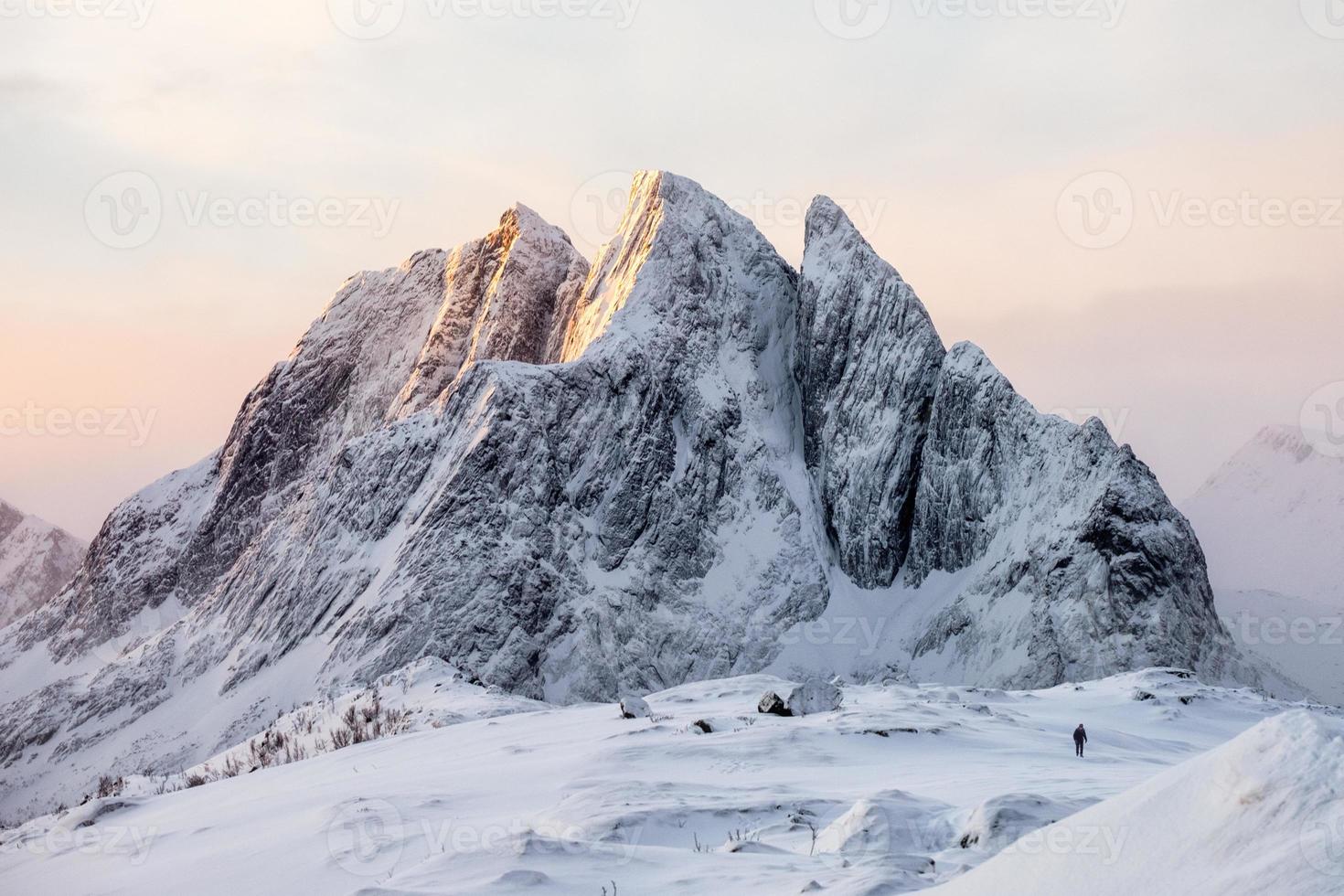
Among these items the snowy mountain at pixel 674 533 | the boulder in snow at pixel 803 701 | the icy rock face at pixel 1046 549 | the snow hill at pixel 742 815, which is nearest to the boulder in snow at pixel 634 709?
the snow hill at pixel 742 815

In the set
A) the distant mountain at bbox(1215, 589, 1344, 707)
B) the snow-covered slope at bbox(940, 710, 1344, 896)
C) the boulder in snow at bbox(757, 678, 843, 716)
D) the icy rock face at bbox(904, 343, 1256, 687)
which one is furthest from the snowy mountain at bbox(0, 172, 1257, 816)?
the snow-covered slope at bbox(940, 710, 1344, 896)

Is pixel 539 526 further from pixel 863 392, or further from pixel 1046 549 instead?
pixel 1046 549

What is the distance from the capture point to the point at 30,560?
171 meters

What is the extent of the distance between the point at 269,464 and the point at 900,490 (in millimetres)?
51854

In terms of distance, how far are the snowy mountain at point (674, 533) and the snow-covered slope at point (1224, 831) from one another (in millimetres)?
58409

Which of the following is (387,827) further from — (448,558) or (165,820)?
(448,558)

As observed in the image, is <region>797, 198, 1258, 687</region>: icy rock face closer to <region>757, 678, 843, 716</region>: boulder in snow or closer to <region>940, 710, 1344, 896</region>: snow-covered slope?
<region>757, 678, 843, 716</region>: boulder in snow

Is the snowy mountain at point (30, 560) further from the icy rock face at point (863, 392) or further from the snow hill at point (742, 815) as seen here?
the snow hill at point (742, 815)

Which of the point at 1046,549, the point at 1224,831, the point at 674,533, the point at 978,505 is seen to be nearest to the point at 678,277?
the point at 674,533

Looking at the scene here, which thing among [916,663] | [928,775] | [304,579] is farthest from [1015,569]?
[928,775]

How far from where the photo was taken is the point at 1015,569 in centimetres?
6844

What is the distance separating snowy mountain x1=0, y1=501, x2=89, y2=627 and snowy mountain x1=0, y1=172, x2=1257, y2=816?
78.2 meters

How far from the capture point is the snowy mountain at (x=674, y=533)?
65625 millimetres

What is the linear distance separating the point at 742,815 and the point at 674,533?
6147cm
